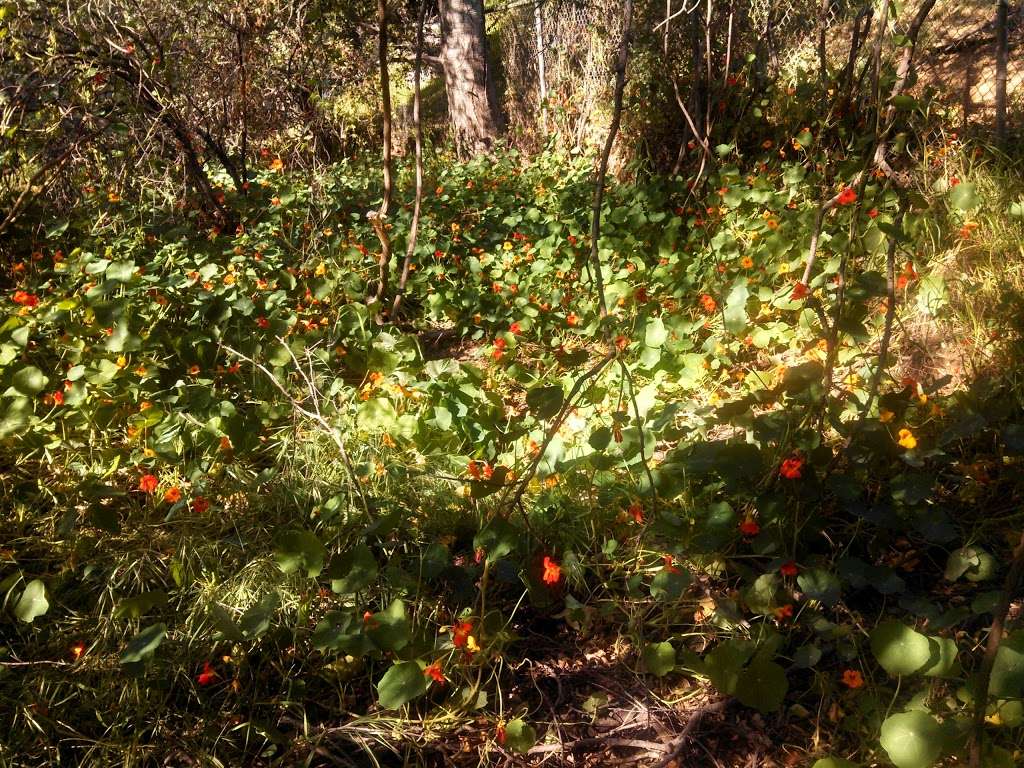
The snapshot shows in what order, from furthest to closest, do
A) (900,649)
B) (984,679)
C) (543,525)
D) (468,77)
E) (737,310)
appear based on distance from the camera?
(468,77)
(737,310)
(543,525)
(900,649)
(984,679)

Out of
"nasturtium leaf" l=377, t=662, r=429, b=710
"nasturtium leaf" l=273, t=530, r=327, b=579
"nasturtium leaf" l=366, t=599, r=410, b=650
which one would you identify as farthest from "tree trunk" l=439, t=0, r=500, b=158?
"nasturtium leaf" l=377, t=662, r=429, b=710

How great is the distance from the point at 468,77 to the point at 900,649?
21.2 feet

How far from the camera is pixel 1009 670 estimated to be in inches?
41.3

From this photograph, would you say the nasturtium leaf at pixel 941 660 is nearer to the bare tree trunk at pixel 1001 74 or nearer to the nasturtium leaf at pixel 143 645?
the nasturtium leaf at pixel 143 645

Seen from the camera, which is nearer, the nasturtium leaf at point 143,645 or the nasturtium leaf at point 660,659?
the nasturtium leaf at point 143,645

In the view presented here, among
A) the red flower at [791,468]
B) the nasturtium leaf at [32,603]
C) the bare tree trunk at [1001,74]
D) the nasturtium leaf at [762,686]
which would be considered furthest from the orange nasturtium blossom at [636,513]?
the bare tree trunk at [1001,74]

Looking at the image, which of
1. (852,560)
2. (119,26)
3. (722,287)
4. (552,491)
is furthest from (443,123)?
(852,560)

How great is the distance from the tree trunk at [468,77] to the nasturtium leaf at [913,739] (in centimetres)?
642

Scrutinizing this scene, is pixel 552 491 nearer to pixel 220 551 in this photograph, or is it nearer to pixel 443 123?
pixel 220 551

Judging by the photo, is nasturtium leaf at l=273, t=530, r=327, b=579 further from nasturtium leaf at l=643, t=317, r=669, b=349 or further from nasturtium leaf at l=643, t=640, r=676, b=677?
nasturtium leaf at l=643, t=317, r=669, b=349

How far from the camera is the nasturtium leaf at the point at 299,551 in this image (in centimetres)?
142

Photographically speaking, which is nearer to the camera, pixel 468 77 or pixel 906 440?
pixel 906 440

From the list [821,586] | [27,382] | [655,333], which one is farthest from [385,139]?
[821,586]

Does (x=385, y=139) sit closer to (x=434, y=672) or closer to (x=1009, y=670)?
(x=434, y=672)
